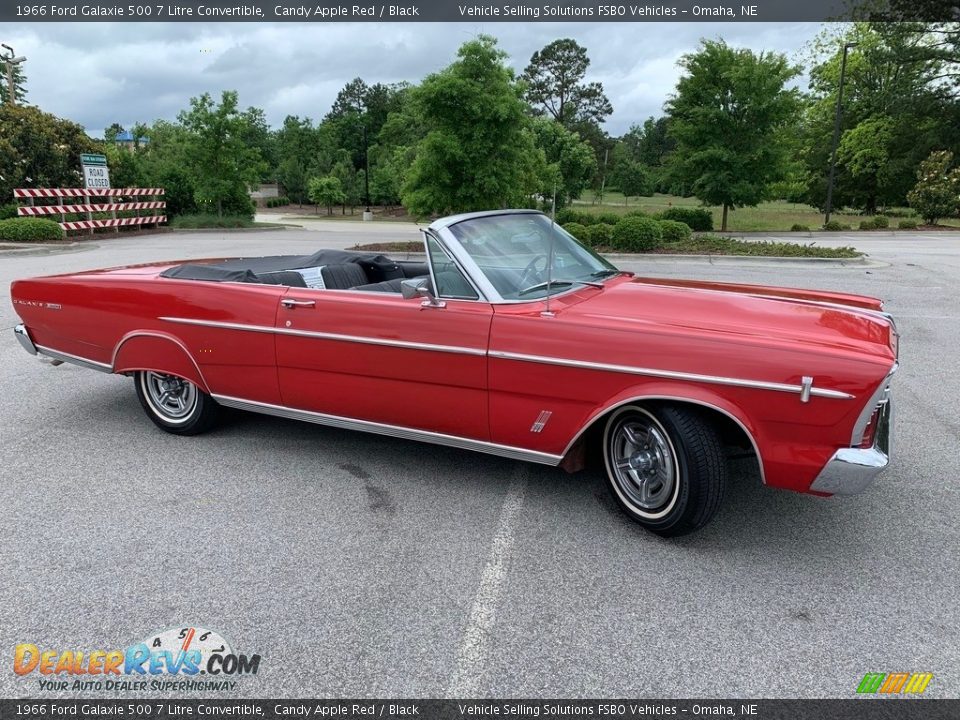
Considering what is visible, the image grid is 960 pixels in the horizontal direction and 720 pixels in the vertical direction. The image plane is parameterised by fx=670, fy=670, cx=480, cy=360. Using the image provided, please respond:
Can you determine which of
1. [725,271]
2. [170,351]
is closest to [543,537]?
[170,351]

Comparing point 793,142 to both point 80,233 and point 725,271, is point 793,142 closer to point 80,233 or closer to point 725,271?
point 725,271

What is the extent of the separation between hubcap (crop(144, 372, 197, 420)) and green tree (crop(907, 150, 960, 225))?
1379 inches

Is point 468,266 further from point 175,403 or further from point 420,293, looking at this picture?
point 175,403

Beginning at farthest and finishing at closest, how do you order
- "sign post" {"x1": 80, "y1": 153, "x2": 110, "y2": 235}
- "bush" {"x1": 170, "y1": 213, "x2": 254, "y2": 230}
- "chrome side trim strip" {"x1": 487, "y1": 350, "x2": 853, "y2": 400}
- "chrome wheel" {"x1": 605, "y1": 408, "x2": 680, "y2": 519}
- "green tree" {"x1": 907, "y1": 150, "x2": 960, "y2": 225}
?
"green tree" {"x1": 907, "y1": 150, "x2": 960, "y2": 225}
"bush" {"x1": 170, "y1": 213, "x2": 254, "y2": 230}
"sign post" {"x1": 80, "y1": 153, "x2": 110, "y2": 235}
"chrome wheel" {"x1": 605, "y1": 408, "x2": 680, "y2": 519}
"chrome side trim strip" {"x1": 487, "y1": 350, "x2": 853, "y2": 400}

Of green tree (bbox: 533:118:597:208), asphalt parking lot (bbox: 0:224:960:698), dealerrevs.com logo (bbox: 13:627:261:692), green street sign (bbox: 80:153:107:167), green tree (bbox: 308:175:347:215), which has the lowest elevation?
dealerrevs.com logo (bbox: 13:627:261:692)

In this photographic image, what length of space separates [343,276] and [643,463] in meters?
2.62

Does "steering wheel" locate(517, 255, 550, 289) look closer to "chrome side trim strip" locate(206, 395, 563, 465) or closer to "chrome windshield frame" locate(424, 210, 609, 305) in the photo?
"chrome windshield frame" locate(424, 210, 609, 305)

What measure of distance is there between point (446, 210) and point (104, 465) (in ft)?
44.0

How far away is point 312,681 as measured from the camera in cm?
235

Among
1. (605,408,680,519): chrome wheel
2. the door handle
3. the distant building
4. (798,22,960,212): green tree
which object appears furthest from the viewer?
the distant building

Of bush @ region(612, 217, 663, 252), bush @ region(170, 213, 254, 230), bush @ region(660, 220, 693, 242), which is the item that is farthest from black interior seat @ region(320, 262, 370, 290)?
bush @ region(170, 213, 254, 230)

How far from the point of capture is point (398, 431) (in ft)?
12.4

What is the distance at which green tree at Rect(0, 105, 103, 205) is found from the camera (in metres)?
24.0

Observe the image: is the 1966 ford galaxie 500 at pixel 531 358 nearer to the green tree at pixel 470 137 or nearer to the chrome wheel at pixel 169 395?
the chrome wheel at pixel 169 395
